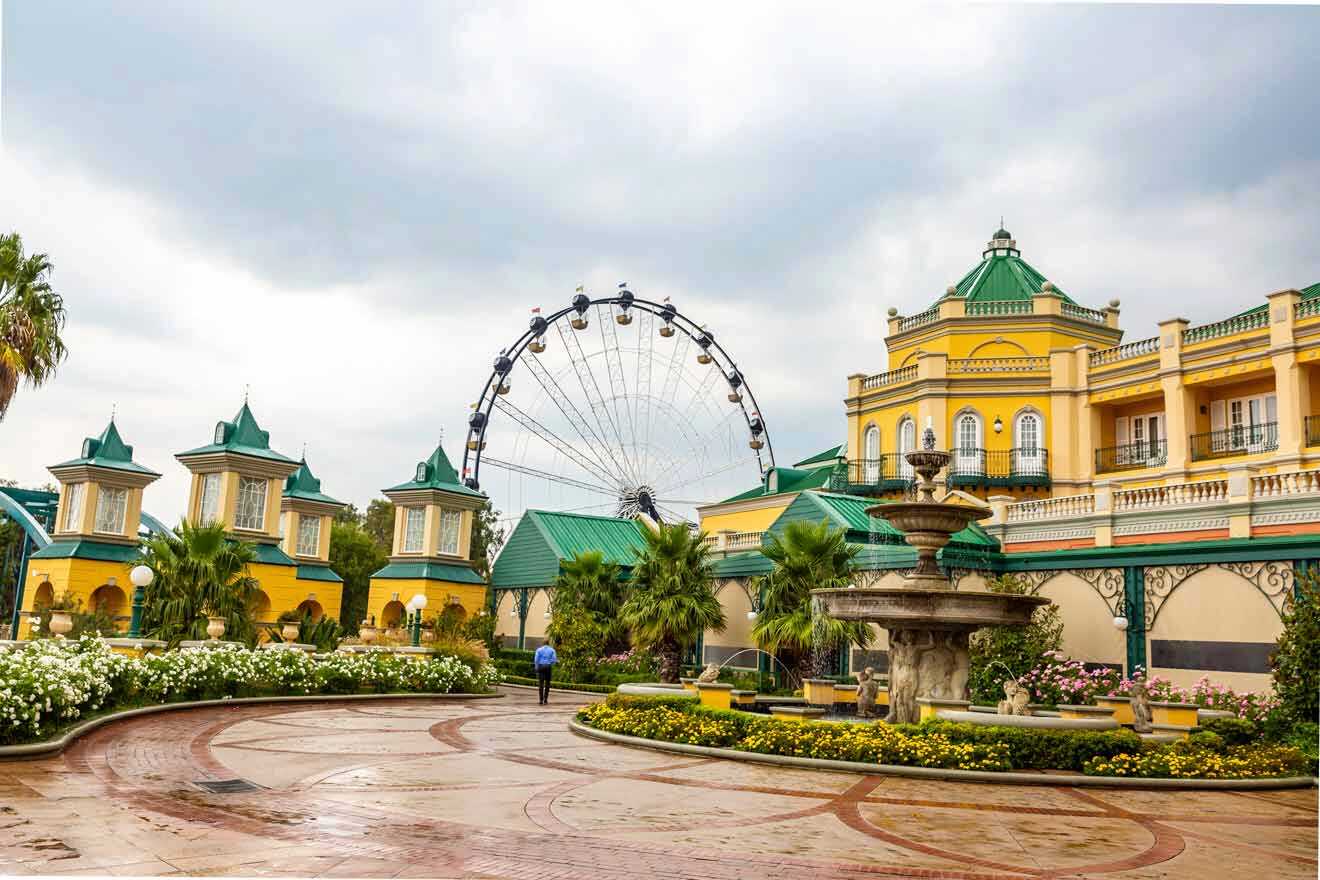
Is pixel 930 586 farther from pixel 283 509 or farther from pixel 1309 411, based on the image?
pixel 283 509

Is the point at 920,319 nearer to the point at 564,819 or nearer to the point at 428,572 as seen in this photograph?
the point at 428,572

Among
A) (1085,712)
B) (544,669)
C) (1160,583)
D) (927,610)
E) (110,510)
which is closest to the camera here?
(927,610)

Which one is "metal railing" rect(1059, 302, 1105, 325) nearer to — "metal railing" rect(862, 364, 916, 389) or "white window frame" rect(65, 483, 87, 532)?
"metal railing" rect(862, 364, 916, 389)

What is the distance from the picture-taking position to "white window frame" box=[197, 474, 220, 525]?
4150 centimetres

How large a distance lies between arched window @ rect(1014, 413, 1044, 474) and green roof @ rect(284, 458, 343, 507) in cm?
3095

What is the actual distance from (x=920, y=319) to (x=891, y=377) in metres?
2.73

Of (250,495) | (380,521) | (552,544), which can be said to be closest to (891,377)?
(552,544)

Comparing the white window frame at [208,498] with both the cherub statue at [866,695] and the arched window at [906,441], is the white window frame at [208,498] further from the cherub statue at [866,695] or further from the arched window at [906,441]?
the cherub statue at [866,695]

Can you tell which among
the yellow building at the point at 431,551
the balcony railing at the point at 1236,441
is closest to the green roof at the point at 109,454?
the yellow building at the point at 431,551

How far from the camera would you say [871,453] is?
42938 mm

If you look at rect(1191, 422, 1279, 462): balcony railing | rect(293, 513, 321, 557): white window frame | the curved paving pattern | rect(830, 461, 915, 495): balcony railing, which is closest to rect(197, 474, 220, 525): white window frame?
rect(293, 513, 321, 557): white window frame

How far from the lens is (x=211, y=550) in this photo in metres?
27.0

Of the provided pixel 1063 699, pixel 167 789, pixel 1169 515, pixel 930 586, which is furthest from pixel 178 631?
pixel 1169 515

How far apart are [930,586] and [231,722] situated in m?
12.2
